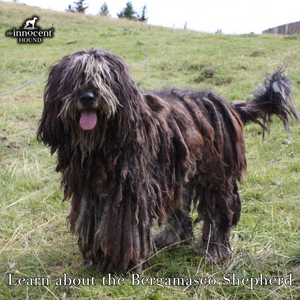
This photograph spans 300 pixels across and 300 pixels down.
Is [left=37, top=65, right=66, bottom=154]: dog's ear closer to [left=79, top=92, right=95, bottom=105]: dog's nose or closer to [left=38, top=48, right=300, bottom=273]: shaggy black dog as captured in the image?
[left=38, top=48, right=300, bottom=273]: shaggy black dog

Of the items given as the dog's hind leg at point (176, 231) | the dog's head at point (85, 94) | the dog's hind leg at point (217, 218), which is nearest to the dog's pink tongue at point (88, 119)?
the dog's head at point (85, 94)

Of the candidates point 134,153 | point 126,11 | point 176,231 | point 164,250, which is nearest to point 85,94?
point 134,153

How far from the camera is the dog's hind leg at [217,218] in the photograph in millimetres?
3410

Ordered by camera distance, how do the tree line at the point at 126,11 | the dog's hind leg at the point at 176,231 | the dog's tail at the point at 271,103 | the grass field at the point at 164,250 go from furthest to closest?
the tree line at the point at 126,11 < the dog's hind leg at the point at 176,231 < the dog's tail at the point at 271,103 < the grass field at the point at 164,250

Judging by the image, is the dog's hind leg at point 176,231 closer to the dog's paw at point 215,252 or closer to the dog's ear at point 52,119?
the dog's paw at point 215,252

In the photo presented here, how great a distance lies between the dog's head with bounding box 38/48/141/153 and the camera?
2.36 metres

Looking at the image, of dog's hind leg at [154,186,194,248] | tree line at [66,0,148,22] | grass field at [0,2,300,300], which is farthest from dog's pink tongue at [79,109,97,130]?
tree line at [66,0,148,22]

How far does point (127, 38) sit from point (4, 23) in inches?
351

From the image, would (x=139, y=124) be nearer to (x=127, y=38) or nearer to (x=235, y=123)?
(x=235, y=123)

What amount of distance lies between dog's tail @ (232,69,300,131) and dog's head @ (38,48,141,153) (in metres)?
1.53

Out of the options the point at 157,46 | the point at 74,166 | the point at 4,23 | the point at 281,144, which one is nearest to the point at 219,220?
the point at 74,166

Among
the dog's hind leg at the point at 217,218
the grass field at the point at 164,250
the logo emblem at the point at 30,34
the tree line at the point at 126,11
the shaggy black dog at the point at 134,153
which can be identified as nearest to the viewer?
the shaggy black dog at the point at 134,153

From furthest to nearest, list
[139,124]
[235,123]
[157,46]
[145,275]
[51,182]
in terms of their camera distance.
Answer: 1. [157,46]
2. [51,182]
3. [235,123]
4. [145,275]
5. [139,124]

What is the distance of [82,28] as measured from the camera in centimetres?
2058
